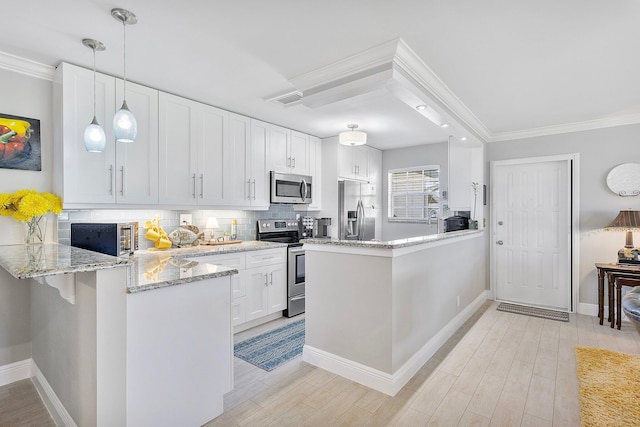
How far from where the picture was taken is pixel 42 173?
8.62 ft

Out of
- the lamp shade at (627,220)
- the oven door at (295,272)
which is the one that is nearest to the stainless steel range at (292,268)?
the oven door at (295,272)

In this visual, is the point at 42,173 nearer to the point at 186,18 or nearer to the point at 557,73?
the point at 186,18

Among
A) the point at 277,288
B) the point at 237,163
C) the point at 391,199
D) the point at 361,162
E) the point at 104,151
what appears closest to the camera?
the point at 104,151

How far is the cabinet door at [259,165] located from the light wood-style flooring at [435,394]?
1960mm

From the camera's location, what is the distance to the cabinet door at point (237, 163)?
3.64 meters

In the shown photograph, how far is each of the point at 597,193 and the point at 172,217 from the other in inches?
201

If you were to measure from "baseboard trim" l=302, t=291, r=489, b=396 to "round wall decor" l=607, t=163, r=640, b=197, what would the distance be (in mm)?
2840

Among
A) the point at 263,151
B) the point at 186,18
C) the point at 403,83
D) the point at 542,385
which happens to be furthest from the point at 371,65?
the point at 542,385

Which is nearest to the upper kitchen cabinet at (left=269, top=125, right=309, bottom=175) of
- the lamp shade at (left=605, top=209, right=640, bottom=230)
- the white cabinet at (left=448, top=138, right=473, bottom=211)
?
the white cabinet at (left=448, top=138, right=473, bottom=211)

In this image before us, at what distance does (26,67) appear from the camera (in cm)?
251

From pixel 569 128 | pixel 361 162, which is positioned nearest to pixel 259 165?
pixel 361 162

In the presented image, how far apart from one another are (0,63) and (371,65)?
2.76m

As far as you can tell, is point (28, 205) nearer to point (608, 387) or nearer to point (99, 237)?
point (99, 237)

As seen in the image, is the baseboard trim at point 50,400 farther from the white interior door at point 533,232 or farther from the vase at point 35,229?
the white interior door at point 533,232
